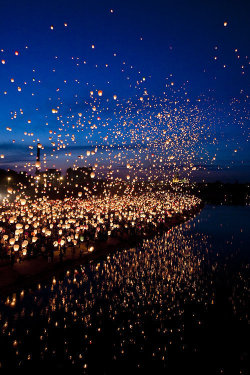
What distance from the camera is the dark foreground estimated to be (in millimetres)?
6457

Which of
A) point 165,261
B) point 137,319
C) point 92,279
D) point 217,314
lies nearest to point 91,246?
point 92,279

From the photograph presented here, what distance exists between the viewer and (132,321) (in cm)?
837

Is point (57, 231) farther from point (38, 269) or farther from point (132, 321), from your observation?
point (132, 321)

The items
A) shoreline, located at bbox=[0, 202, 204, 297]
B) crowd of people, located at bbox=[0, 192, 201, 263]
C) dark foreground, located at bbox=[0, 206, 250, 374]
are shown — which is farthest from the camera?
crowd of people, located at bbox=[0, 192, 201, 263]

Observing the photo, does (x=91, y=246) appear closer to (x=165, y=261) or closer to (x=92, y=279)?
(x=92, y=279)

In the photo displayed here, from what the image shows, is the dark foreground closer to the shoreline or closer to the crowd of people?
the shoreline

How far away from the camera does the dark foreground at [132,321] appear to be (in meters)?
6.46

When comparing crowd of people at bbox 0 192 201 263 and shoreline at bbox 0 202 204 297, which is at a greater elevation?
crowd of people at bbox 0 192 201 263

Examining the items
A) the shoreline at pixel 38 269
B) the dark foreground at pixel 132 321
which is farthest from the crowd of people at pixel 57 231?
the dark foreground at pixel 132 321

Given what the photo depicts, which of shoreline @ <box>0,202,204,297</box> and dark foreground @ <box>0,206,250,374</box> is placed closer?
dark foreground @ <box>0,206,250,374</box>

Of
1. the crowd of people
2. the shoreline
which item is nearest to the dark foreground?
the shoreline

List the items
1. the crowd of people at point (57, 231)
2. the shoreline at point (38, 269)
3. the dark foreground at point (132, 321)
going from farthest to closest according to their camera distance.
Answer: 1. the crowd of people at point (57, 231)
2. the shoreline at point (38, 269)
3. the dark foreground at point (132, 321)

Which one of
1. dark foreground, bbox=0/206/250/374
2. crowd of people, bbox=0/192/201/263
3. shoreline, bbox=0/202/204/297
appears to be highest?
crowd of people, bbox=0/192/201/263

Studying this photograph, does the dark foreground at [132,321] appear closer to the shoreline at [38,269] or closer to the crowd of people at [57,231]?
the shoreline at [38,269]
